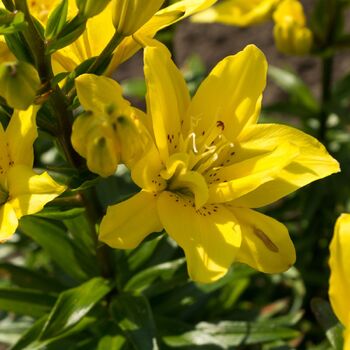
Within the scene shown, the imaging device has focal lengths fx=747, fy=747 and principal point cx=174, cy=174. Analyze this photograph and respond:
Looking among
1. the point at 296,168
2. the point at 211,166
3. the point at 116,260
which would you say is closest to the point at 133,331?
the point at 116,260

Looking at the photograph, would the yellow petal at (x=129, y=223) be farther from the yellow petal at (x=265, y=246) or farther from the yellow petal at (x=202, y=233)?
the yellow petal at (x=265, y=246)

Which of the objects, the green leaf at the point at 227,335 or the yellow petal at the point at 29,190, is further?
A: the green leaf at the point at 227,335

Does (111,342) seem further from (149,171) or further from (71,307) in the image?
(149,171)

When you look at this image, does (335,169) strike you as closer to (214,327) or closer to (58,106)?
Result: (58,106)

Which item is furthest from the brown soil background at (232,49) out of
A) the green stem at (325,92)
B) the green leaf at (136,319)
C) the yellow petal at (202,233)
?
the yellow petal at (202,233)

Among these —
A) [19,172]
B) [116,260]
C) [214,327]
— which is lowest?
[214,327]

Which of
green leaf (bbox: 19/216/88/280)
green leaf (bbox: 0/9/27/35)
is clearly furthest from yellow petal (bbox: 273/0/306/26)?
green leaf (bbox: 0/9/27/35)

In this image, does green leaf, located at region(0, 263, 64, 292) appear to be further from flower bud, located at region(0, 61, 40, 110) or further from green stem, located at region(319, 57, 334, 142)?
green stem, located at region(319, 57, 334, 142)
